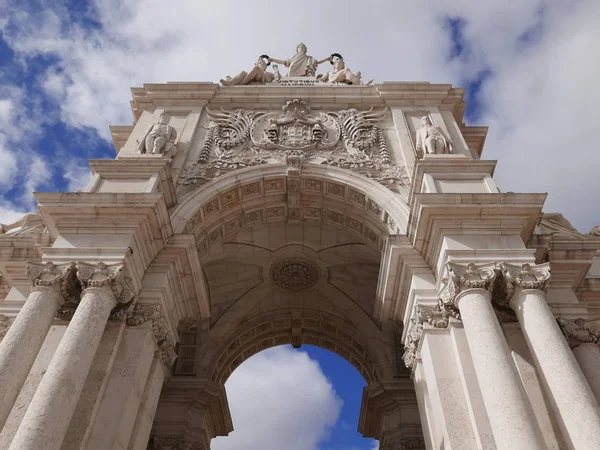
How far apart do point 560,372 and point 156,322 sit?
7799 millimetres

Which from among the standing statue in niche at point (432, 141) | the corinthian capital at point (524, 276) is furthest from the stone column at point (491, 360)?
the standing statue in niche at point (432, 141)

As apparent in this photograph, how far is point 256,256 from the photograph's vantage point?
62.3 feet

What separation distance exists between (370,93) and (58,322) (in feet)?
39.6

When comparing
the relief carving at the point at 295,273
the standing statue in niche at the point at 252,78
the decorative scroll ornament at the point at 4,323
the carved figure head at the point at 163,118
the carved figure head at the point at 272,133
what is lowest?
the decorative scroll ornament at the point at 4,323

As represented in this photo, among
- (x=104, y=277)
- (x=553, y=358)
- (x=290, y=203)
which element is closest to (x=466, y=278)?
(x=553, y=358)

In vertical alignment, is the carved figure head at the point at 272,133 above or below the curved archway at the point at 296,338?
above

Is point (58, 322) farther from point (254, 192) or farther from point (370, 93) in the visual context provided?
point (370, 93)

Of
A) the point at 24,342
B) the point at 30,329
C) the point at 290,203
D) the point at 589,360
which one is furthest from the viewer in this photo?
the point at 290,203

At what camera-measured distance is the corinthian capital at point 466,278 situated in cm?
1007

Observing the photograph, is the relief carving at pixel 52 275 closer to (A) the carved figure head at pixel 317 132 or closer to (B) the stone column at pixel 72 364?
(B) the stone column at pixel 72 364

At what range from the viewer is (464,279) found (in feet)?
33.3

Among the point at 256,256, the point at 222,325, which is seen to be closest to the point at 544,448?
the point at 256,256

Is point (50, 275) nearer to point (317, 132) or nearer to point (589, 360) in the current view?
point (317, 132)

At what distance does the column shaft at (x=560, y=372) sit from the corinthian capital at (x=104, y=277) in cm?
778
